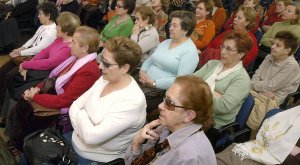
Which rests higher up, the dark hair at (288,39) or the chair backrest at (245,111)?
the dark hair at (288,39)

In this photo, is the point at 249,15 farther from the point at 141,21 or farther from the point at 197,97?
the point at 197,97

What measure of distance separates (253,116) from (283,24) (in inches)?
83.3

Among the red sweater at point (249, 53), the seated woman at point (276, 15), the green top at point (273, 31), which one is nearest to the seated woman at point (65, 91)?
the red sweater at point (249, 53)

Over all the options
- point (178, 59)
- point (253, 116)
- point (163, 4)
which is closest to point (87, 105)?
point (178, 59)

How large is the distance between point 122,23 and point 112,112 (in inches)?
84.2

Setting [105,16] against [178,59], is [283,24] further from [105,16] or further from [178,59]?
[105,16]

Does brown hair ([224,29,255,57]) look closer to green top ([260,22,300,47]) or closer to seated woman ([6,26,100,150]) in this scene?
seated woman ([6,26,100,150])

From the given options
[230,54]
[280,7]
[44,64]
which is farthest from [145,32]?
[280,7]

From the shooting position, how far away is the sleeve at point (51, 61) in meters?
3.08

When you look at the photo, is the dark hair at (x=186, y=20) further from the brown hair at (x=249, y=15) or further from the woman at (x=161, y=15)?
the woman at (x=161, y=15)

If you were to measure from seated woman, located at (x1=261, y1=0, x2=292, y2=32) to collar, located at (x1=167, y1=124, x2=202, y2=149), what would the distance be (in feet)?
12.1

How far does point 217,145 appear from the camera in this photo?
2373mm

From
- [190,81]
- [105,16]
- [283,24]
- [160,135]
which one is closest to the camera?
[190,81]

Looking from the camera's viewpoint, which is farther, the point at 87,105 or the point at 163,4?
the point at 163,4
